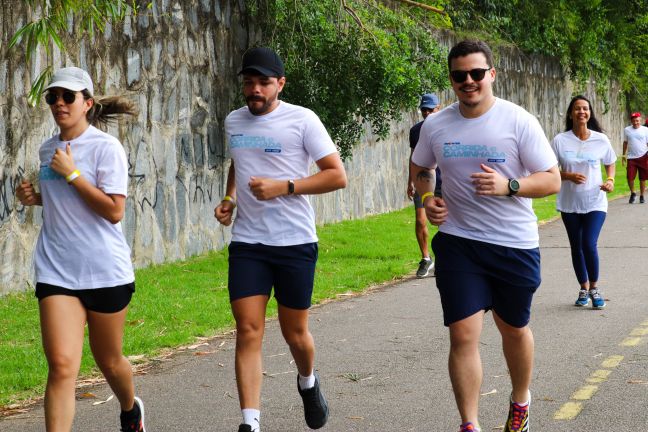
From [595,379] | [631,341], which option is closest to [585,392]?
[595,379]

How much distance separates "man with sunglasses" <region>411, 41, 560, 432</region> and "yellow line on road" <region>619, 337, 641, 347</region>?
10.1ft

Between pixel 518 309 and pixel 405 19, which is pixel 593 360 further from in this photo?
pixel 405 19

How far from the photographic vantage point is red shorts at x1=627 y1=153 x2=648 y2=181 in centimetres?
2448

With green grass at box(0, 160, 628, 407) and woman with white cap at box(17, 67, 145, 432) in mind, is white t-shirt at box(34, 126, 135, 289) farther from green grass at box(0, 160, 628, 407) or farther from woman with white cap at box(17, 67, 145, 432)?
green grass at box(0, 160, 628, 407)

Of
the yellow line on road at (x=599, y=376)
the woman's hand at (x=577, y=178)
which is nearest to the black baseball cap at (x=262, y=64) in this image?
the yellow line on road at (x=599, y=376)

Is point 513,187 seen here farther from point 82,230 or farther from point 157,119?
point 157,119

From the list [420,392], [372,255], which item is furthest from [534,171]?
[372,255]

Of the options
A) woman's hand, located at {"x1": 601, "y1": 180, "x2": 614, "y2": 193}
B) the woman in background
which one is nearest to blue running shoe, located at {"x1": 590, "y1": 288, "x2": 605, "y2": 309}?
the woman in background

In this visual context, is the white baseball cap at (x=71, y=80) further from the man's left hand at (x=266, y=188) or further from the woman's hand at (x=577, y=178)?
the woman's hand at (x=577, y=178)

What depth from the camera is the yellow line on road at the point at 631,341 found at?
8.82m

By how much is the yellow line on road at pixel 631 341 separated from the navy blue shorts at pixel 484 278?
124 inches

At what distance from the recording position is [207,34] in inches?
593

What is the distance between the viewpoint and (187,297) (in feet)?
38.1

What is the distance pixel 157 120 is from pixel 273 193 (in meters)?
8.17
